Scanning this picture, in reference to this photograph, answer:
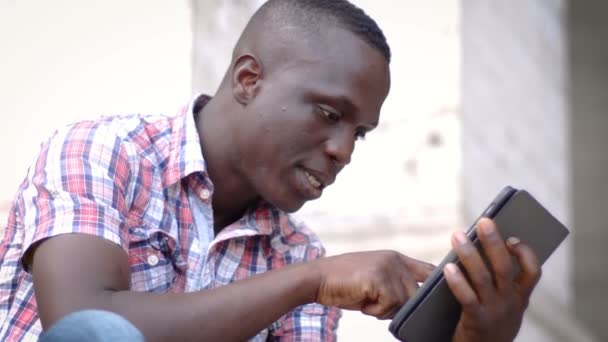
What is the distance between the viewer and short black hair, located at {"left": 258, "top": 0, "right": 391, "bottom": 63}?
1.96 metres

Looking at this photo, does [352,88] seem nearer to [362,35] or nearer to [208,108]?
[362,35]

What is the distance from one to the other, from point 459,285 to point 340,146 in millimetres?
438

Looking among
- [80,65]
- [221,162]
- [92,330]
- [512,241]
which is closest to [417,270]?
[512,241]

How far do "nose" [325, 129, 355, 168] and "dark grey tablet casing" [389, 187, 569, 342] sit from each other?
1.14ft

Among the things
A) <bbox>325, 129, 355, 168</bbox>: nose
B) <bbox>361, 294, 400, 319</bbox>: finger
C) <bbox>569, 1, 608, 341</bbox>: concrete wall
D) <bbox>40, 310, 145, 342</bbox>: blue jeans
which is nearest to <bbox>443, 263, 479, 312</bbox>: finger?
<bbox>361, 294, 400, 319</bbox>: finger

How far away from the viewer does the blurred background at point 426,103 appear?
10.0 feet

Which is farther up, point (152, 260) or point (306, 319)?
point (152, 260)

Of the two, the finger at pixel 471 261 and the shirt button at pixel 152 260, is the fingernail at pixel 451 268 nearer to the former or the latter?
the finger at pixel 471 261

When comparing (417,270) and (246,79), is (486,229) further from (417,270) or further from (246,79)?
(246,79)

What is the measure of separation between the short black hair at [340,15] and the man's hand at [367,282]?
A: 1.79 feet

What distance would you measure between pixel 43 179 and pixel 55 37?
146cm

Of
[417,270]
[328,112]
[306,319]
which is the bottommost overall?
[306,319]

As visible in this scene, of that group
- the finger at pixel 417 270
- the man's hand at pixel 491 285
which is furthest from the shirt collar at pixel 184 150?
the man's hand at pixel 491 285

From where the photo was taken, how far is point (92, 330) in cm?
81
